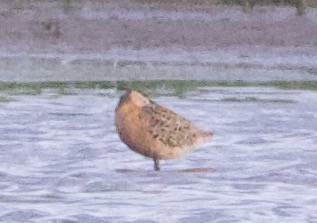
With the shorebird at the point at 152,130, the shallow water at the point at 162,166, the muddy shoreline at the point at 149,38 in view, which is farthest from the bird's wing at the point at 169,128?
the muddy shoreline at the point at 149,38

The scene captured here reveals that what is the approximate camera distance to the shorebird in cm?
1016

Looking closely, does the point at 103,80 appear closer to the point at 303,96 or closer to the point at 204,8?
the point at 303,96

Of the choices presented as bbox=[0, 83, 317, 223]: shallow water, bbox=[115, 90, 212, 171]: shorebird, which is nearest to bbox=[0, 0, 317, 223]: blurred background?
Answer: bbox=[0, 83, 317, 223]: shallow water

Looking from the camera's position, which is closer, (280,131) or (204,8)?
(280,131)

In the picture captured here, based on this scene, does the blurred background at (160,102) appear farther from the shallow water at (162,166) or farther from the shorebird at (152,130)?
the shorebird at (152,130)

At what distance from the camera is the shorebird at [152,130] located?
10156mm

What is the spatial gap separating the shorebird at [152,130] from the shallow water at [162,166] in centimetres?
16

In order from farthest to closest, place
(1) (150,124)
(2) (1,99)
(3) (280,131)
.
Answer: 1. (2) (1,99)
2. (3) (280,131)
3. (1) (150,124)

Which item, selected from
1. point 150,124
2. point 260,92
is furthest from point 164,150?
point 260,92

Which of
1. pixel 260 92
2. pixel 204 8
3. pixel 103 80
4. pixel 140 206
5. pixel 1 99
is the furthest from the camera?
pixel 204 8

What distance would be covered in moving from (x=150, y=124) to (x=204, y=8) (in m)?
13.8

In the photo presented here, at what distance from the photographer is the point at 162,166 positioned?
10.6 m

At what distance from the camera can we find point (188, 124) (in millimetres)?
10625

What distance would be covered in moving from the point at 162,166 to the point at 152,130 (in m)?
0.50
